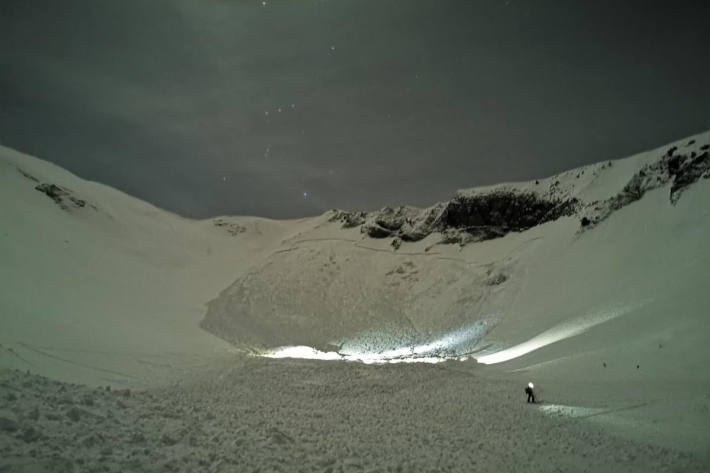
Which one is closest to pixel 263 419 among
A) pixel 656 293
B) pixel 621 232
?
pixel 656 293

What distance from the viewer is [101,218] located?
1811 inches

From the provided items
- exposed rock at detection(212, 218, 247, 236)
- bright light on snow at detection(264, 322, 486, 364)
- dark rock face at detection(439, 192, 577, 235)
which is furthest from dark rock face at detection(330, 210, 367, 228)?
bright light on snow at detection(264, 322, 486, 364)

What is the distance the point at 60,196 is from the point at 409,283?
124ft

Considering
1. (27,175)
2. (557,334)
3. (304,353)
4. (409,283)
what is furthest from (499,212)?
(27,175)

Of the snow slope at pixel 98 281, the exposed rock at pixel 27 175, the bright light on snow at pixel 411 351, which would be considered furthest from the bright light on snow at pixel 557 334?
the exposed rock at pixel 27 175

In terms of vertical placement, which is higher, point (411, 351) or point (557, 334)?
point (557, 334)

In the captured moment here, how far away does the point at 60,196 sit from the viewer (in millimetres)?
42344

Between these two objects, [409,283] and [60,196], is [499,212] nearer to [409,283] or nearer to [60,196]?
[409,283]

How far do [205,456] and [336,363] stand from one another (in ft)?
52.6

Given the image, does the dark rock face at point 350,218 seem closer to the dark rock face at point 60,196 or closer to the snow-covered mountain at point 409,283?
the snow-covered mountain at point 409,283

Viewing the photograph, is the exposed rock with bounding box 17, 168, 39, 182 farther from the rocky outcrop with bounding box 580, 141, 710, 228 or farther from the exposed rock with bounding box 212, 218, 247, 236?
the rocky outcrop with bounding box 580, 141, 710, 228

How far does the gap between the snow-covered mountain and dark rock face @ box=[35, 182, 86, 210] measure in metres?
0.43

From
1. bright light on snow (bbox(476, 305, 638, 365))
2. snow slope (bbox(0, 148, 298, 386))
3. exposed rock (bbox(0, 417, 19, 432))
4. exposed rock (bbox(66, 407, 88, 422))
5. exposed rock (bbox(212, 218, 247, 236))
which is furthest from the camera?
exposed rock (bbox(212, 218, 247, 236))

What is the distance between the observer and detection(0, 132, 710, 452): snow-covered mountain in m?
17.3
